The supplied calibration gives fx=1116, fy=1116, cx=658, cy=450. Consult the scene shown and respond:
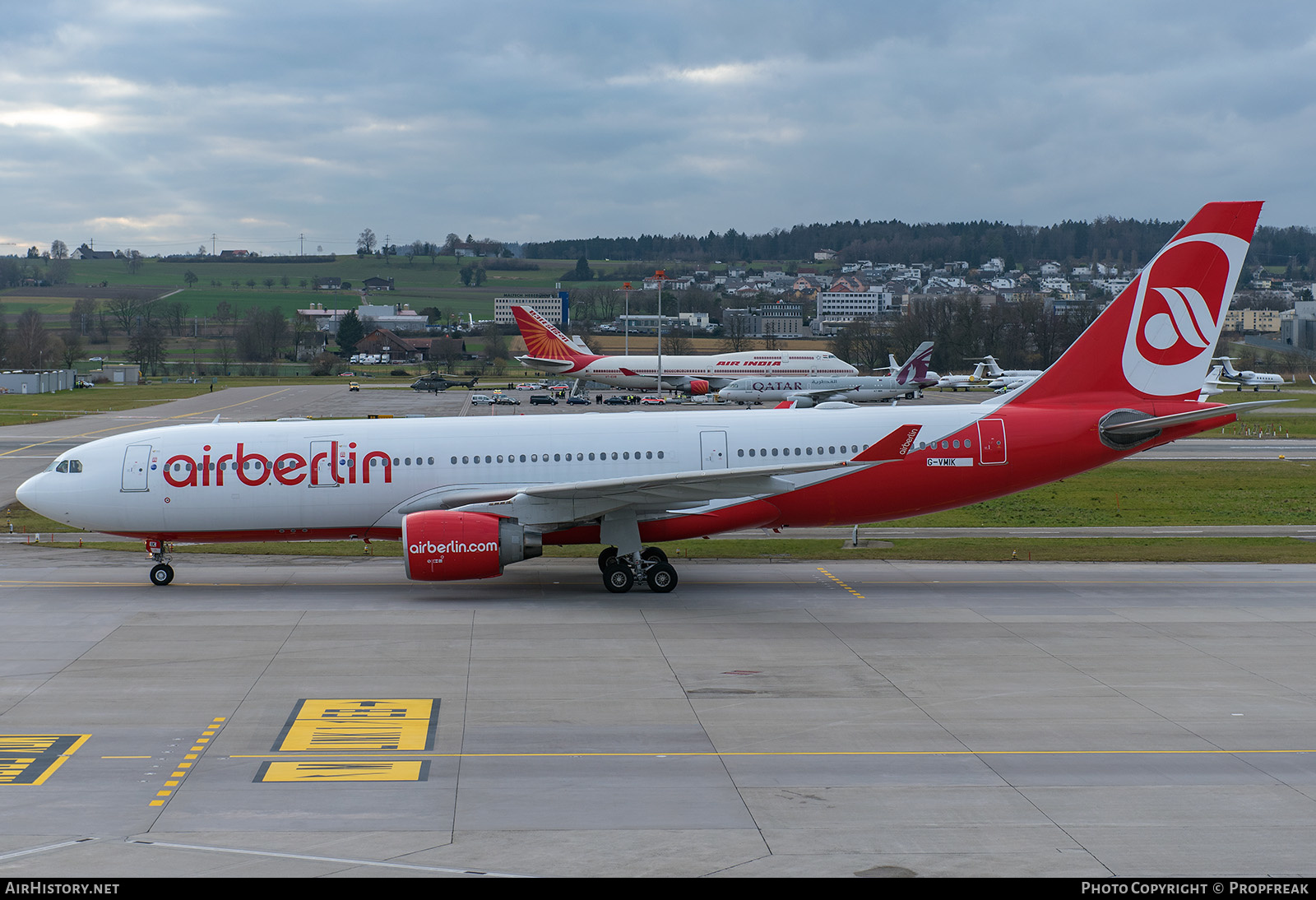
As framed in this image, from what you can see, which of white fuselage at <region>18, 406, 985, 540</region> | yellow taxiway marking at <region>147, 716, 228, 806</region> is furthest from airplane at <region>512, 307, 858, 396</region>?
yellow taxiway marking at <region>147, 716, 228, 806</region>

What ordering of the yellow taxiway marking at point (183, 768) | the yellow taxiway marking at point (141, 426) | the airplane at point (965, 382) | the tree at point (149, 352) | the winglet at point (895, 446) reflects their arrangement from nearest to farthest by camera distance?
the yellow taxiway marking at point (183, 768) < the winglet at point (895, 446) < the yellow taxiway marking at point (141, 426) < the airplane at point (965, 382) < the tree at point (149, 352)

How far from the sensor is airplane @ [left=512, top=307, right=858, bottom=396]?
4134 inches

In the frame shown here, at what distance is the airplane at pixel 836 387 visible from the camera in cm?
9648

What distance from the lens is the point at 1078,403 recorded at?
28469 millimetres

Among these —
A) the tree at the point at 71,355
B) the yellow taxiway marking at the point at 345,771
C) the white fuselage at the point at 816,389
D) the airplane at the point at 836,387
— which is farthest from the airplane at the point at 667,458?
the tree at the point at 71,355

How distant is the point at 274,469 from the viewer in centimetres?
2717

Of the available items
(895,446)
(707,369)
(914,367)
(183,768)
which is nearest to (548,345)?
(707,369)

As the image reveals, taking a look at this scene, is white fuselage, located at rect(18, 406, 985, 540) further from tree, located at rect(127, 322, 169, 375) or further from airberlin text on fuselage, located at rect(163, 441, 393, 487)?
tree, located at rect(127, 322, 169, 375)

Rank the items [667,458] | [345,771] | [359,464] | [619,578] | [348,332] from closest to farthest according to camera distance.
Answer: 1. [345,771]
2. [619,578]
3. [359,464]
4. [667,458]
5. [348,332]

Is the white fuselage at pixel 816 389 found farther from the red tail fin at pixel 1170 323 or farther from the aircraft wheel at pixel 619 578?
the aircraft wheel at pixel 619 578

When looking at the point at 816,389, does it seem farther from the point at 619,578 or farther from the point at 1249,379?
the point at 619,578

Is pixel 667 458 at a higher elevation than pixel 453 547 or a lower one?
higher

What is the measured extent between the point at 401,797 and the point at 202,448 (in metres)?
16.4

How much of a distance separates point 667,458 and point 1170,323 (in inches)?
523
